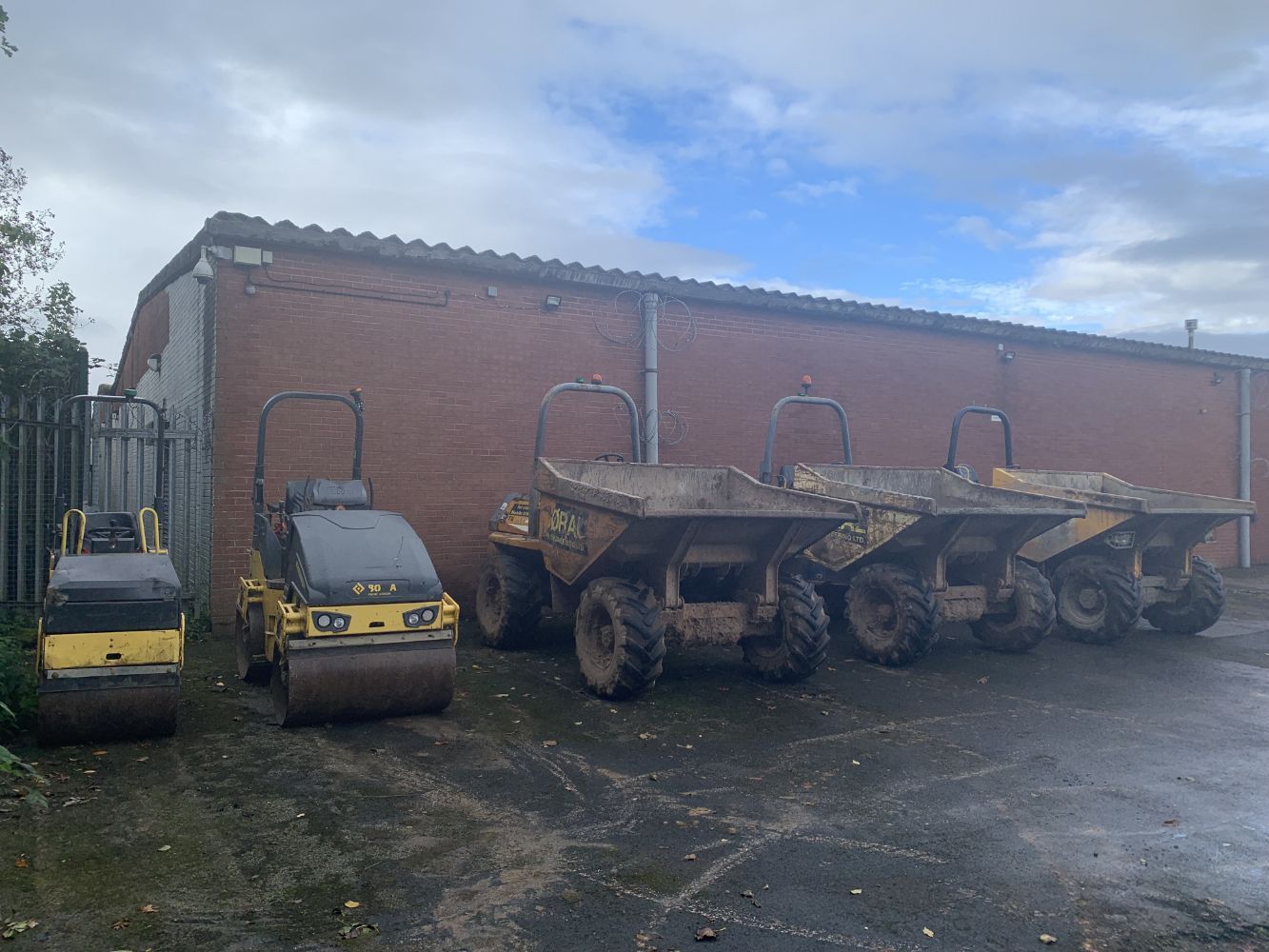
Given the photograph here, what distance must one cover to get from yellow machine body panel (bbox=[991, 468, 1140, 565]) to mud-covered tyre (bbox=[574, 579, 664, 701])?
506cm

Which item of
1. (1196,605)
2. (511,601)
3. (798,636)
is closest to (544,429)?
(511,601)

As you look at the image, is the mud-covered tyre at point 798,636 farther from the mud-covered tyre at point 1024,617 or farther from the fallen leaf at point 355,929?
the fallen leaf at point 355,929

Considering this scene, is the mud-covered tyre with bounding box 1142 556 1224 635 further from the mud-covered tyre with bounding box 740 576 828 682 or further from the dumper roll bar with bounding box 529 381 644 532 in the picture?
the dumper roll bar with bounding box 529 381 644 532

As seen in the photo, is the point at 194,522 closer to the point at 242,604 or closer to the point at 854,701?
the point at 242,604

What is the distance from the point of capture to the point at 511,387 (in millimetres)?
11312

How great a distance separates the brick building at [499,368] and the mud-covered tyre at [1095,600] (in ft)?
13.4

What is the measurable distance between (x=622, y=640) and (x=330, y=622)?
209 cm

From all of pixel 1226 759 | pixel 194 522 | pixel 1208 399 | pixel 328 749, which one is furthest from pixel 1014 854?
pixel 1208 399

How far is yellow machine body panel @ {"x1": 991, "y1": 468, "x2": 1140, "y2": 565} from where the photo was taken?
10.1 meters

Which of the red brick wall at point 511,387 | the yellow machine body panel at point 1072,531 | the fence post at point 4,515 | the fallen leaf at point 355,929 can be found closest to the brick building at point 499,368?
the red brick wall at point 511,387

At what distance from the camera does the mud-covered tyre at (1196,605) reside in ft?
35.2

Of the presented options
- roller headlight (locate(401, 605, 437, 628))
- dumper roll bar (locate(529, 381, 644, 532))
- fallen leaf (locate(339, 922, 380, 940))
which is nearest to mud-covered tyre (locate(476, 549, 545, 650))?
dumper roll bar (locate(529, 381, 644, 532))

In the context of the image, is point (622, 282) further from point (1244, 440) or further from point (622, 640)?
point (1244, 440)

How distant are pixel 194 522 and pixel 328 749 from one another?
5.26 m
